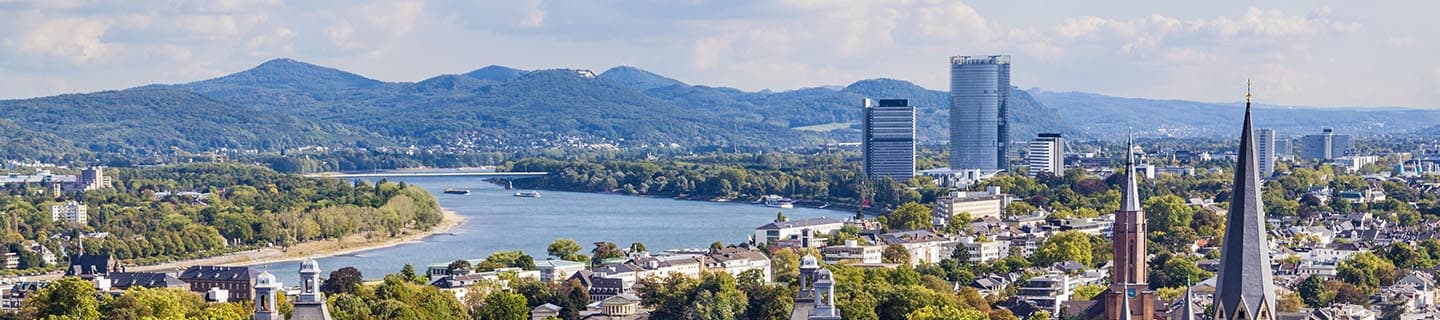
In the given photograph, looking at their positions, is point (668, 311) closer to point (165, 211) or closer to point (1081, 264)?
point (1081, 264)

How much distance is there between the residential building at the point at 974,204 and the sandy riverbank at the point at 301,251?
16745 millimetres

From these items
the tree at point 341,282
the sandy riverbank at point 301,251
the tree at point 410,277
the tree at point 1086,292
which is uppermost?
the tree at point 341,282

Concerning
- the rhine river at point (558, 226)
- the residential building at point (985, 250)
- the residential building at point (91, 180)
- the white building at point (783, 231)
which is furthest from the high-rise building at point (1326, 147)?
the residential building at point (985, 250)

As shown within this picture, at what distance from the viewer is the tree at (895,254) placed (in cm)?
5103

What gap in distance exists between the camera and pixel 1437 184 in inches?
3440

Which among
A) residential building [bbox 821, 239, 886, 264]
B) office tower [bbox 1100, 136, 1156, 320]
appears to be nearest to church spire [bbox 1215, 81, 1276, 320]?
office tower [bbox 1100, 136, 1156, 320]

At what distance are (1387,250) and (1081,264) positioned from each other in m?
8.01

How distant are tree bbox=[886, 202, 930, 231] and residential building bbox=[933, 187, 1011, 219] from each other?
714cm

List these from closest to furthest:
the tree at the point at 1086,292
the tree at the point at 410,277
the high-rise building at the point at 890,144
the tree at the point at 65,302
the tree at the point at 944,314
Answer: the tree at the point at 944,314 < the tree at the point at 65,302 < the tree at the point at 1086,292 < the tree at the point at 410,277 < the high-rise building at the point at 890,144

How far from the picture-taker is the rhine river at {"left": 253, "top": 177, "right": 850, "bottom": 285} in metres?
56.2

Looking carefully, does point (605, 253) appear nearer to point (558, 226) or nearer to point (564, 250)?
point (564, 250)

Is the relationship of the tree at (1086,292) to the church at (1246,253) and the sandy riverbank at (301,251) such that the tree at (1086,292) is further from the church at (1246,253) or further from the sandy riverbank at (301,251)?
the church at (1246,253)

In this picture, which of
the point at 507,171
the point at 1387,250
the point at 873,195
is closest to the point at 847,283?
the point at 1387,250

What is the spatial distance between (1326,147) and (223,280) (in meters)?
104
